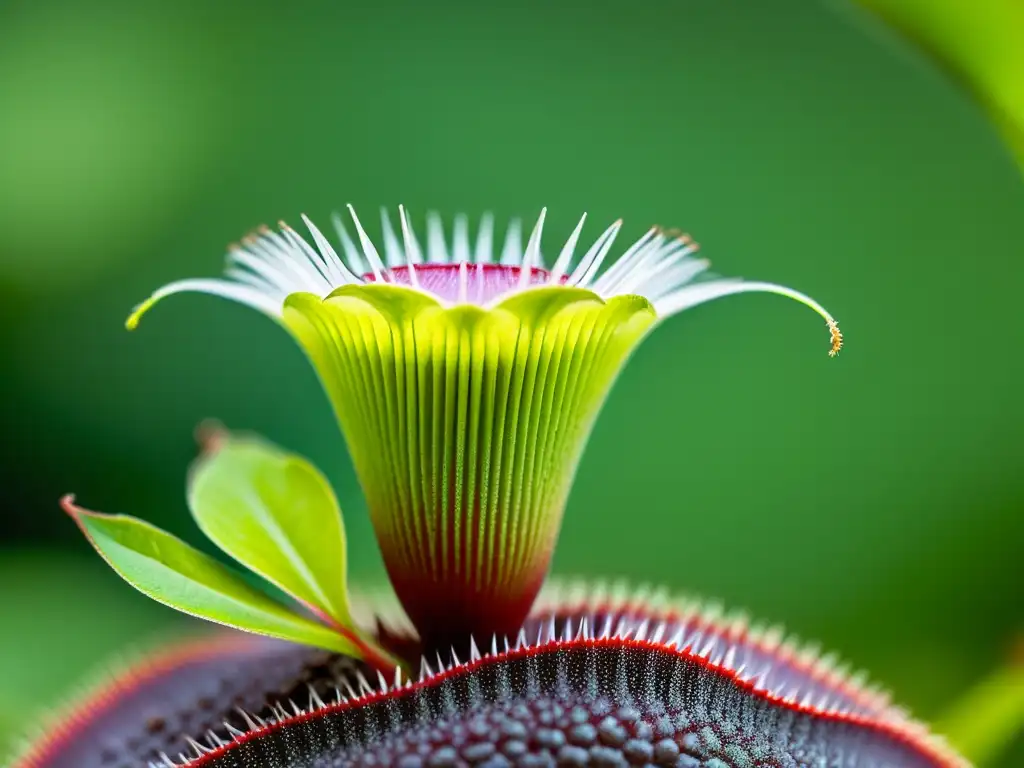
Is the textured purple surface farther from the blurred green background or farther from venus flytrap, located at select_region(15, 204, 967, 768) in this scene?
the blurred green background

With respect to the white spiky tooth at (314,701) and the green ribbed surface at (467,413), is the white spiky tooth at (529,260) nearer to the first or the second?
the green ribbed surface at (467,413)

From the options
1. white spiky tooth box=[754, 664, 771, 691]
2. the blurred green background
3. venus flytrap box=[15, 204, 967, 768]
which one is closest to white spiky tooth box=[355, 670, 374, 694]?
venus flytrap box=[15, 204, 967, 768]

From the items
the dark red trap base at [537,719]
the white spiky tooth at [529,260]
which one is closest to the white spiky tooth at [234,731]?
the dark red trap base at [537,719]

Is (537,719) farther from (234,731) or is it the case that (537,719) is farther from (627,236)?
(627,236)

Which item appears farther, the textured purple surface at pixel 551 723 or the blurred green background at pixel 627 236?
the blurred green background at pixel 627 236

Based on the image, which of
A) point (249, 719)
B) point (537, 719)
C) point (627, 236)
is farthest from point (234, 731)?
point (627, 236)

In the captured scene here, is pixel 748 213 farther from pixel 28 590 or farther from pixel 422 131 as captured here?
pixel 28 590
